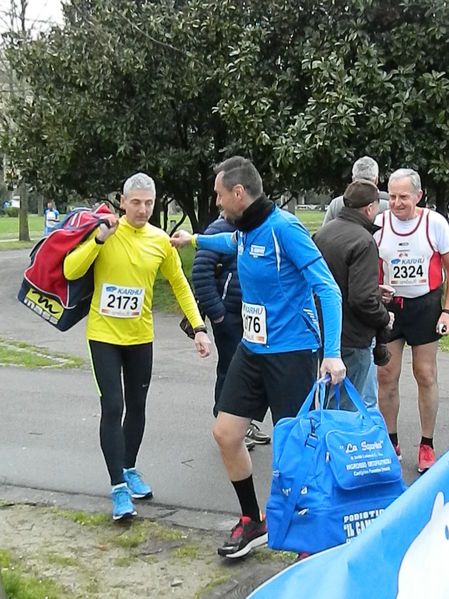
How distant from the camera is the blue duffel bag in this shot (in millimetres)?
3410

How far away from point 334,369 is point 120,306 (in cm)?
160

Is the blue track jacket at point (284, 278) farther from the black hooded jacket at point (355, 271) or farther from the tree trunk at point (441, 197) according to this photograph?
the tree trunk at point (441, 197)

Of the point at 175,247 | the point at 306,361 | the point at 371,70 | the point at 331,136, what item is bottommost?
the point at 306,361

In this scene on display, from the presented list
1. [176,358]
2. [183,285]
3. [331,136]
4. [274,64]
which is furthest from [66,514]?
[274,64]

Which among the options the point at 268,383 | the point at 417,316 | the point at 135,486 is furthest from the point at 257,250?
the point at 135,486

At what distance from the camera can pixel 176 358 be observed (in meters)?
10.4

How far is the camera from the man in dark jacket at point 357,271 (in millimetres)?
4711

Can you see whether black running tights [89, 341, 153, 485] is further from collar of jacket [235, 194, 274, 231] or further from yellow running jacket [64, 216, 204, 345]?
collar of jacket [235, 194, 274, 231]

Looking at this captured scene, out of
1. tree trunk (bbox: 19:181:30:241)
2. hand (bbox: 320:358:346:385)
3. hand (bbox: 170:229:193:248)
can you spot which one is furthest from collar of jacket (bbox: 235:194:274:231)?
tree trunk (bbox: 19:181:30:241)

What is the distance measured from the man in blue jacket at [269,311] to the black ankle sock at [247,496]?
0.50 feet

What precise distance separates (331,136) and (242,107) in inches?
68.9

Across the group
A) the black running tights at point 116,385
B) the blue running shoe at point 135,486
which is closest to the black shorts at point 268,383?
the black running tights at point 116,385

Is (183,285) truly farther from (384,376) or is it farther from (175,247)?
(384,376)

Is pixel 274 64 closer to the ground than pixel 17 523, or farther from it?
farther from it
